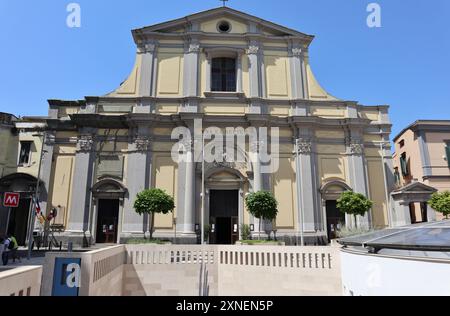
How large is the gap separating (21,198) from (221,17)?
21716 mm

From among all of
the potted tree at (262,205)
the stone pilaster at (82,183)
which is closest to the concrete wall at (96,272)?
the potted tree at (262,205)

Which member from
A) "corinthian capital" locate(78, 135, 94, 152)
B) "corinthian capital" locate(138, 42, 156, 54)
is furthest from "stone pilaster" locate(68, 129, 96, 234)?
"corinthian capital" locate(138, 42, 156, 54)

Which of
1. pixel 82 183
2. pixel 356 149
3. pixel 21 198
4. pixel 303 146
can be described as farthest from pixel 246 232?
pixel 21 198

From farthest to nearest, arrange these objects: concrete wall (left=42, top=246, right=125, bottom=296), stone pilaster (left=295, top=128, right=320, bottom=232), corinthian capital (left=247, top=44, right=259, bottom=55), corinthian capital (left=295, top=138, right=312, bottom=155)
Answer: corinthian capital (left=247, top=44, right=259, bottom=55) < corinthian capital (left=295, top=138, right=312, bottom=155) < stone pilaster (left=295, top=128, right=320, bottom=232) < concrete wall (left=42, top=246, right=125, bottom=296)

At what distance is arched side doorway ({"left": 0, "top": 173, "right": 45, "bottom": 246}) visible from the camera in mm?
23230

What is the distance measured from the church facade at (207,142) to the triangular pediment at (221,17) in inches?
3.5

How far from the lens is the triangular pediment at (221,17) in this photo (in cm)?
2750

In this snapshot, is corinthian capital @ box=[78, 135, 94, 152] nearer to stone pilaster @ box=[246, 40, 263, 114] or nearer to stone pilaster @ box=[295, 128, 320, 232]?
stone pilaster @ box=[246, 40, 263, 114]

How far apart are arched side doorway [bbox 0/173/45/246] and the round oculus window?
19.3 m

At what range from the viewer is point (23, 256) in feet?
64.0

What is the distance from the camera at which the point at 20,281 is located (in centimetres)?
549

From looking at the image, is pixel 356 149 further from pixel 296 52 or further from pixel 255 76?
pixel 255 76

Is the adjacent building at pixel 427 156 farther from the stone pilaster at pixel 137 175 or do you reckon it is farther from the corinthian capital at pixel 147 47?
the corinthian capital at pixel 147 47

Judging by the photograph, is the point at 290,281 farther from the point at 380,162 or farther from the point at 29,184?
the point at 29,184
